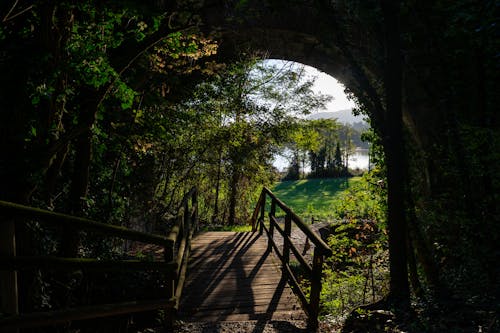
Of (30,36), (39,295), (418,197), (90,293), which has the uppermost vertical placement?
(30,36)

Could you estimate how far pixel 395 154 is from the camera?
3990mm

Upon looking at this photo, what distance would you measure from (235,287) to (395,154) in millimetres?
2954

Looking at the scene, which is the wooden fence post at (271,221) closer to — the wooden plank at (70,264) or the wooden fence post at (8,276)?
the wooden plank at (70,264)

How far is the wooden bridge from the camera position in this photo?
7.57ft

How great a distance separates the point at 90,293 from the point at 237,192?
430 inches

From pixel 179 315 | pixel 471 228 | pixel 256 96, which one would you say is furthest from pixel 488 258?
pixel 256 96

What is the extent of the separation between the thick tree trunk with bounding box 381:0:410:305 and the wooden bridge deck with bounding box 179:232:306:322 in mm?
1304

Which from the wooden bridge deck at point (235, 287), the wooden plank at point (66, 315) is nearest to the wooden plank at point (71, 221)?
the wooden plank at point (66, 315)

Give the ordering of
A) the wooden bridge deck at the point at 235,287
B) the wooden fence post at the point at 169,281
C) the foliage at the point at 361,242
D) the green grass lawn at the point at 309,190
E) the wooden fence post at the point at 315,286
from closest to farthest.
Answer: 1. the wooden fence post at the point at 169,281
2. the wooden fence post at the point at 315,286
3. the wooden bridge deck at the point at 235,287
4. the foliage at the point at 361,242
5. the green grass lawn at the point at 309,190

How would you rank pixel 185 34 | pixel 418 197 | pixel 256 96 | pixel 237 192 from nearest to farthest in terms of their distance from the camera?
pixel 185 34, pixel 418 197, pixel 256 96, pixel 237 192

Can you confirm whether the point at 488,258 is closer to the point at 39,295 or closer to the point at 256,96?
the point at 39,295

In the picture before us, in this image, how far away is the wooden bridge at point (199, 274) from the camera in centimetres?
231

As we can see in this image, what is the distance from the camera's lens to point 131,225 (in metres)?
7.84

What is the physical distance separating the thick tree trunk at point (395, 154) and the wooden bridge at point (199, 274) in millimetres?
1097
